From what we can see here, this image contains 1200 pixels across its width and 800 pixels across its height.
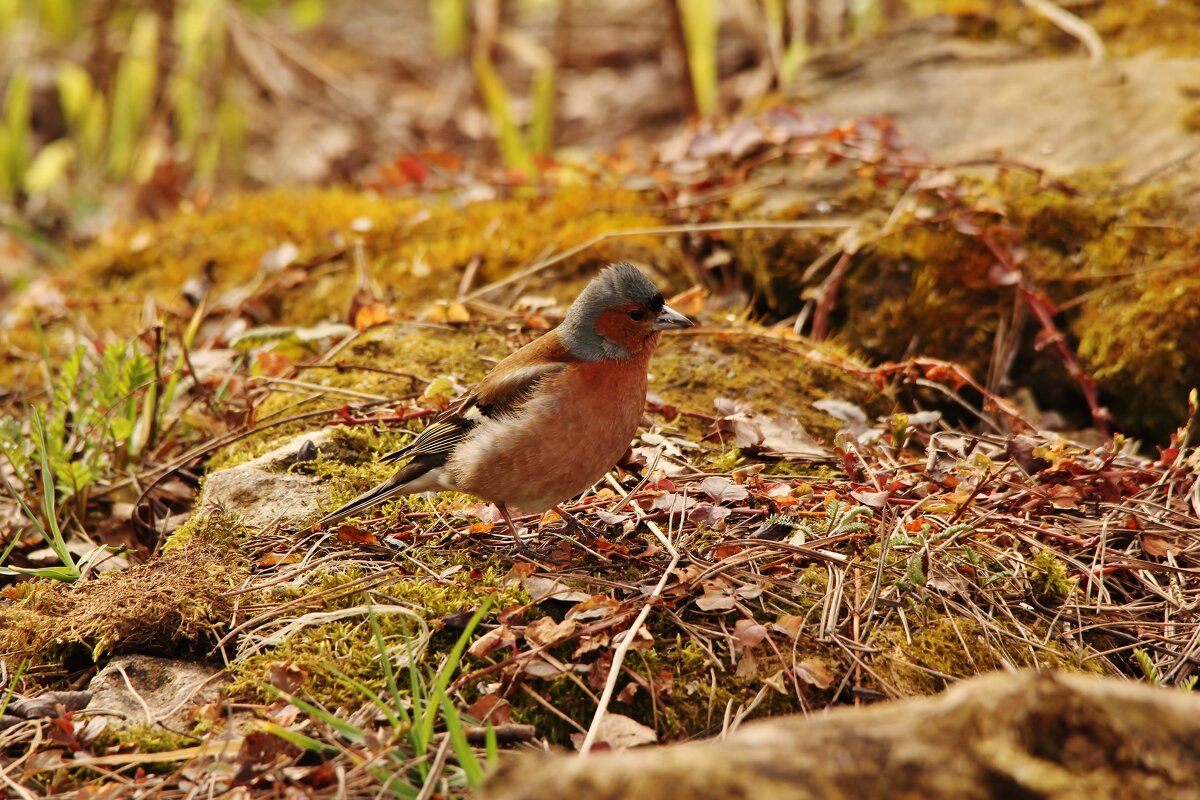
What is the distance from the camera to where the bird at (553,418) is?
3371mm

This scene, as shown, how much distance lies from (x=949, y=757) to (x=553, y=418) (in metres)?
1.97

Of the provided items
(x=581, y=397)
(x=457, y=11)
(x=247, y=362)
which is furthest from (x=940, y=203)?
(x=457, y=11)

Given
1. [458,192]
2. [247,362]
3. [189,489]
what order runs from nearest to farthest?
[189,489] → [247,362] → [458,192]

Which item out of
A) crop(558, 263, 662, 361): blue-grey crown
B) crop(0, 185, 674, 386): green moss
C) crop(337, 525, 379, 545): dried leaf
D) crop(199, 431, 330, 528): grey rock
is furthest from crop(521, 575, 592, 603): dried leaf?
crop(0, 185, 674, 386): green moss

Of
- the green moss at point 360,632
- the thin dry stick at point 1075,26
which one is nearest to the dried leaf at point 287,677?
the green moss at point 360,632

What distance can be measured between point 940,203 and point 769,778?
175 inches

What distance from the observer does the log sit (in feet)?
4.95

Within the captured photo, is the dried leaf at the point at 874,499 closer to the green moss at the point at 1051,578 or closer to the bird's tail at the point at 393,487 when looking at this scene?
the green moss at the point at 1051,578

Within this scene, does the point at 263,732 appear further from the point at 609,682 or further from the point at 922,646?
the point at 922,646

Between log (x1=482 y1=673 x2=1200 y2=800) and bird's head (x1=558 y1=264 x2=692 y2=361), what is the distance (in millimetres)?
1975

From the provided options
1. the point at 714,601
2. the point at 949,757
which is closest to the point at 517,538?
the point at 714,601

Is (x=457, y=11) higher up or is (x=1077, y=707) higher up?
(x=457, y=11)

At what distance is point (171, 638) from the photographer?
9.86ft

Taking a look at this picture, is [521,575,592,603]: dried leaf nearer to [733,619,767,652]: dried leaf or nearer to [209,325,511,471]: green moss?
[733,619,767,652]: dried leaf
